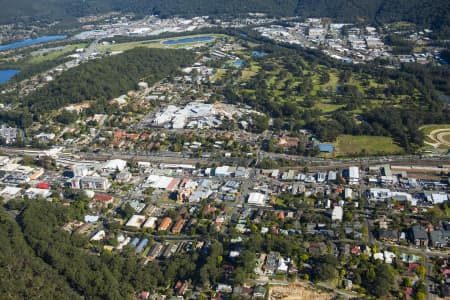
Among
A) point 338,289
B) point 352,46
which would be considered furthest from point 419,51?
point 338,289

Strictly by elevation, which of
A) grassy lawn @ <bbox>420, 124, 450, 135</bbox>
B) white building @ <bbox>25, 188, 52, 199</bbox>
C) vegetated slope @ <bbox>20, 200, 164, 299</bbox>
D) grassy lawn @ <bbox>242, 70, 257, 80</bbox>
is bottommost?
white building @ <bbox>25, 188, 52, 199</bbox>

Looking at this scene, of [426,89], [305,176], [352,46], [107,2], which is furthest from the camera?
[107,2]

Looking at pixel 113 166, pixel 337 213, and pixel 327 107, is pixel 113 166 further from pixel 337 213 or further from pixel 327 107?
pixel 327 107

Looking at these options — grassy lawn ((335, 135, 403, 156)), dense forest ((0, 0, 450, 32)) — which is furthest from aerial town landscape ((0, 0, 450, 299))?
dense forest ((0, 0, 450, 32))

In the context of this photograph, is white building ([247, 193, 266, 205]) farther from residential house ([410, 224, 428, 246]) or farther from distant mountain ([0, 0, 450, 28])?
distant mountain ([0, 0, 450, 28])

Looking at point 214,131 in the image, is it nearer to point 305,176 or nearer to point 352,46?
point 305,176

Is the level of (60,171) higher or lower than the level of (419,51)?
lower
